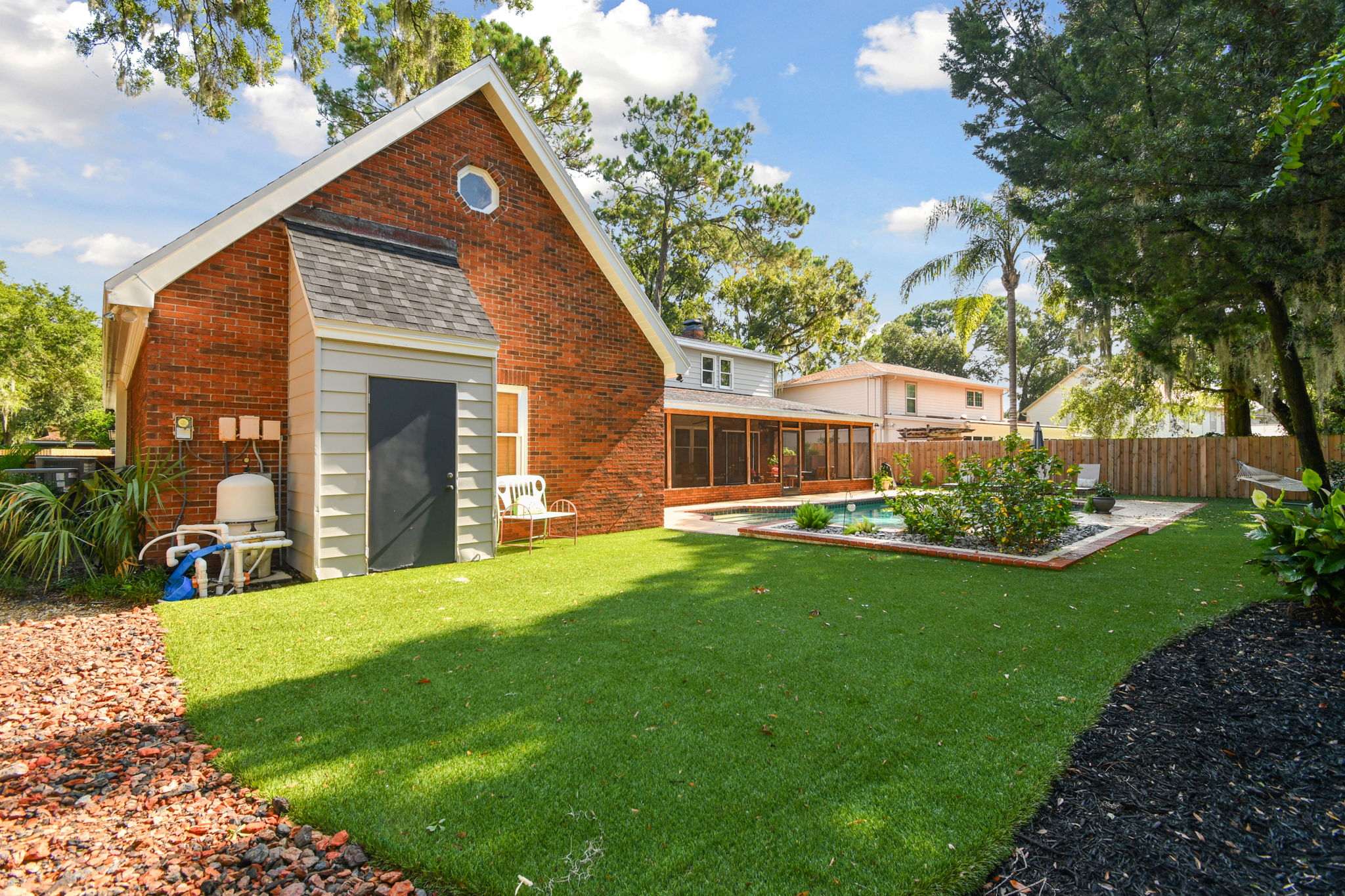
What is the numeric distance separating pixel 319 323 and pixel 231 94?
242 inches

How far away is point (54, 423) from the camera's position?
35.8 meters

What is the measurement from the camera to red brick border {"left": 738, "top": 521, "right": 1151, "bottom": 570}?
7086mm

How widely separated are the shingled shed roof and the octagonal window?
3.88ft

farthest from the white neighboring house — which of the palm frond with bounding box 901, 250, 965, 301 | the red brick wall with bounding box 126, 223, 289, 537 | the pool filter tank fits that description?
the pool filter tank

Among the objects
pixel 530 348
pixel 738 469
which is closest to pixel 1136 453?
pixel 738 469

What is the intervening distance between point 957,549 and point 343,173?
31.3 feet

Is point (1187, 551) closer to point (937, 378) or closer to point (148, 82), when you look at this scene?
point (148, 82)

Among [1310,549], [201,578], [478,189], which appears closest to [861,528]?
[1310,549]

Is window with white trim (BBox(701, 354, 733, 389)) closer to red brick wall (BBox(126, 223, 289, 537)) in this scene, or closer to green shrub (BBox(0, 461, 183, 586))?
red brick wall (BBox(126, 223, 289, 537))

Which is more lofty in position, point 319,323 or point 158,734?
point 319,323

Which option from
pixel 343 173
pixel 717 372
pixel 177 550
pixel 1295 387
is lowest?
pixel 177 550

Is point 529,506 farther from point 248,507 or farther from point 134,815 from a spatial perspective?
point 134,815

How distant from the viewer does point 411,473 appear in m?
7.02

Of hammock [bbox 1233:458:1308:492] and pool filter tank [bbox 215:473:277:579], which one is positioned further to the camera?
hammock [bbox 1233:458:1308:492]
